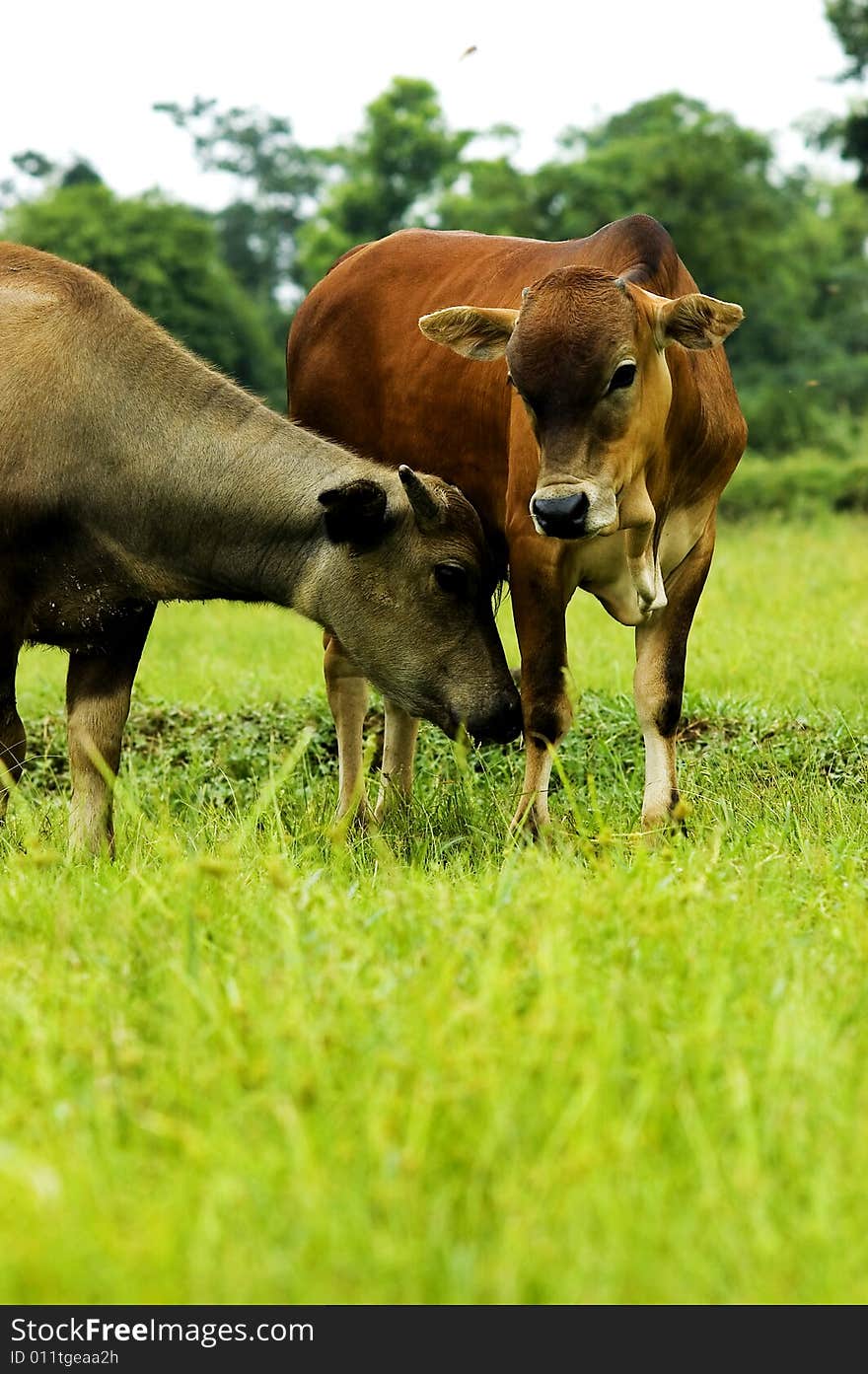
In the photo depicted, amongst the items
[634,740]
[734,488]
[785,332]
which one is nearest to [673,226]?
[785,332]

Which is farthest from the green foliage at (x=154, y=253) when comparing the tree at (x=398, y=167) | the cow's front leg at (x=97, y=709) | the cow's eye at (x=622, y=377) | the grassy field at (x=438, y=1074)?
the grassy field at (x=438, y=1074)

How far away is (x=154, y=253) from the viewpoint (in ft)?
123

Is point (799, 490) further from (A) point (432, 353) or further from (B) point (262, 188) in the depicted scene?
(B) point (262, 188)

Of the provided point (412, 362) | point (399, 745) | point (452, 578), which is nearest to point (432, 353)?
point (412, 362)

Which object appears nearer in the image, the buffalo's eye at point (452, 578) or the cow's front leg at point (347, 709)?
the buffalo's eye at point (452, 578)

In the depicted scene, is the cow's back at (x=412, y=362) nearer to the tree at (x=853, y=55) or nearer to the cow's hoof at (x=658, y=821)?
the cow's hoof at (x=658, y=821)

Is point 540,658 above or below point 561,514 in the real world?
below

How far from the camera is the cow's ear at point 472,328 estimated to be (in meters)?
5.09

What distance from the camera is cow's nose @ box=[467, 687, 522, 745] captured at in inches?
203

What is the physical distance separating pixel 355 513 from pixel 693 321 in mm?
1188

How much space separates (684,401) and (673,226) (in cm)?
2896

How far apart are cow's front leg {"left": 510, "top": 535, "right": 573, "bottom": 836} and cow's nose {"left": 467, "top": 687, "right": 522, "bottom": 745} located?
0.18m

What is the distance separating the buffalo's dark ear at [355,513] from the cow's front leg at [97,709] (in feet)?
2.51

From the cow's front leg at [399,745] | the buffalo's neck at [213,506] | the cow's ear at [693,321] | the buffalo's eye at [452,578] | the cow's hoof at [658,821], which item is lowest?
the cow's front leg at [399,745]
